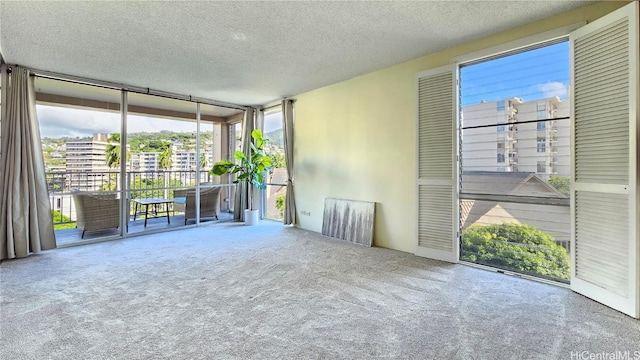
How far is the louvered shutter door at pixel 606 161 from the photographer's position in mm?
2367

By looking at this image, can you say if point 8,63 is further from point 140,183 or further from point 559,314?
point 559,314

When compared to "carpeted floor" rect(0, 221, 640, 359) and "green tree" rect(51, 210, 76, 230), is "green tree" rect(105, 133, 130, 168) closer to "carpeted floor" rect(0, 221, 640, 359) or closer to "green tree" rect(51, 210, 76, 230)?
"green tree" rect(51, 210, 76, 230)

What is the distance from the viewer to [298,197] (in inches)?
236

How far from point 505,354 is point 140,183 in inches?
239

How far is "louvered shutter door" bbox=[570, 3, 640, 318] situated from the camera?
7.77ft

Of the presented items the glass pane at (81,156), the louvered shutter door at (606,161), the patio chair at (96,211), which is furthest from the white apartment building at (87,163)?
the louvered shutter door at (606,161)

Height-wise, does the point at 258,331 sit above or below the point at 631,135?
below

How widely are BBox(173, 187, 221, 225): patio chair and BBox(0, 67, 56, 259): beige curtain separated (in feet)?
7.09

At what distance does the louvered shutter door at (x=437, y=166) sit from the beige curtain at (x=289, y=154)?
2.79 metres

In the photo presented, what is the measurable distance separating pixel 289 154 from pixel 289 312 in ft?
13.0

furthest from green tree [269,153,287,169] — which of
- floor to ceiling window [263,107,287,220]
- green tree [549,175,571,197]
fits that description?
green tree [549,175,571,197]

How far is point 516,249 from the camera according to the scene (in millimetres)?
3301

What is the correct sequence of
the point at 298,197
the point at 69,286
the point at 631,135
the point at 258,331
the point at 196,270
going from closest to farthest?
the point at 258,331
the point at 631,135
the point at 69,286
the point at 196,270
the point at 298,197

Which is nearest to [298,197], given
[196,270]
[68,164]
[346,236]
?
[346,236]
